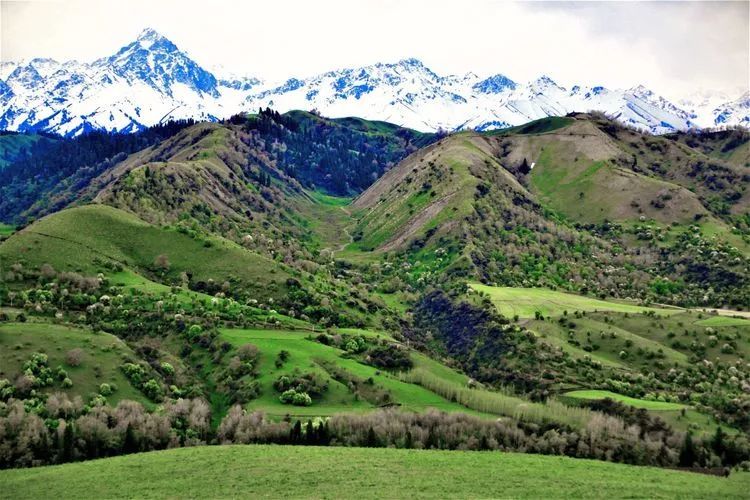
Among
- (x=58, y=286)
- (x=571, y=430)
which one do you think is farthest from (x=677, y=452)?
(x=58, y=286)

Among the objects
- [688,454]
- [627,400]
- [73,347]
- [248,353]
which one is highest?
[73,347]

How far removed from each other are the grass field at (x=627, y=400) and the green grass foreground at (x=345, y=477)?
35.4 m

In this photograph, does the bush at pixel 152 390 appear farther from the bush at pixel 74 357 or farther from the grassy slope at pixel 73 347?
the bush at pixel 74 357

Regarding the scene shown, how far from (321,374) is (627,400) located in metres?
69.3

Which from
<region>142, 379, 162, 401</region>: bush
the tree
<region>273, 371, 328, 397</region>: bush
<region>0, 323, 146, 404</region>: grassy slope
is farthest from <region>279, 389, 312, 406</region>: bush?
the tree

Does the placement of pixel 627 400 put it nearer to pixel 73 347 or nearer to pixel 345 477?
pixel 345 477

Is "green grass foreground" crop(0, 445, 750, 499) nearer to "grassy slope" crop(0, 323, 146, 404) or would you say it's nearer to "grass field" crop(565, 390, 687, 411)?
"grassy slope" crop(0, 323, 146, 404)

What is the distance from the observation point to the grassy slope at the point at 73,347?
483 ft

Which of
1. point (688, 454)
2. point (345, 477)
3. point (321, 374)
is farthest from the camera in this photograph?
point (321, 374)

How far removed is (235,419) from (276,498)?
36.3 metres

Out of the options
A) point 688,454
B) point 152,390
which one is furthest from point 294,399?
point 688,454

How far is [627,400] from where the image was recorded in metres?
167

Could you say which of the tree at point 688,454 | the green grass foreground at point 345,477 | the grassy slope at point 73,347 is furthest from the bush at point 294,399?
the tree at point 688,454

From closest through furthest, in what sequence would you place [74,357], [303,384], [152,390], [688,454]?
1. [688,454]
2. [152,390]
3. [74,357]
4. [303,384]
